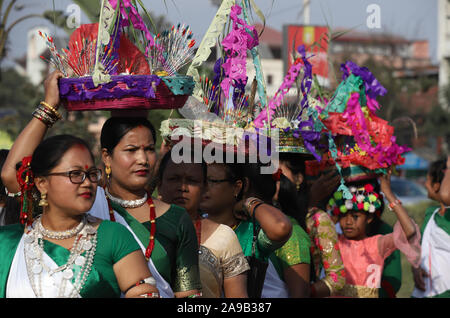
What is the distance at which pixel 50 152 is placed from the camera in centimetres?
281

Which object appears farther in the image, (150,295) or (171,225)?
(171,225)

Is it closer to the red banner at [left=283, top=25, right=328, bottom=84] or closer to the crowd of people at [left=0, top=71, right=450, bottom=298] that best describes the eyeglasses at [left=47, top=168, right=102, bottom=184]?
the crowd of people at [left=0, top=71, right=450, bottom=298]

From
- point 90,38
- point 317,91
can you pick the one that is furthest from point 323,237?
point 90,38

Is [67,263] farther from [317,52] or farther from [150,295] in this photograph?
[317,52]

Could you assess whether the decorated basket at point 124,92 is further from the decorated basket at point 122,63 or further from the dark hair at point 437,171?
the dark hair at point 437,171

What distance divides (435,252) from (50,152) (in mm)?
4079

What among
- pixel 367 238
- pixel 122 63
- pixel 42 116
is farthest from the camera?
pixel 367 238

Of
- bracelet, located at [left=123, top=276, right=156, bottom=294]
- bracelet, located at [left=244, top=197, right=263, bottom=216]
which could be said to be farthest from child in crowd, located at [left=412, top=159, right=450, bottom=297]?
bracelet, located at [left=123, top=276, right=156, bottom=294]

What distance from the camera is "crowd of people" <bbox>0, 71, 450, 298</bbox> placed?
2.73 m

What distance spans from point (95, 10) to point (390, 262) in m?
3.17

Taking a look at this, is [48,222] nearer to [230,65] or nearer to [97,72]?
[97,72]

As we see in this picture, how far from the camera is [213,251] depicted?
354 centimetres
